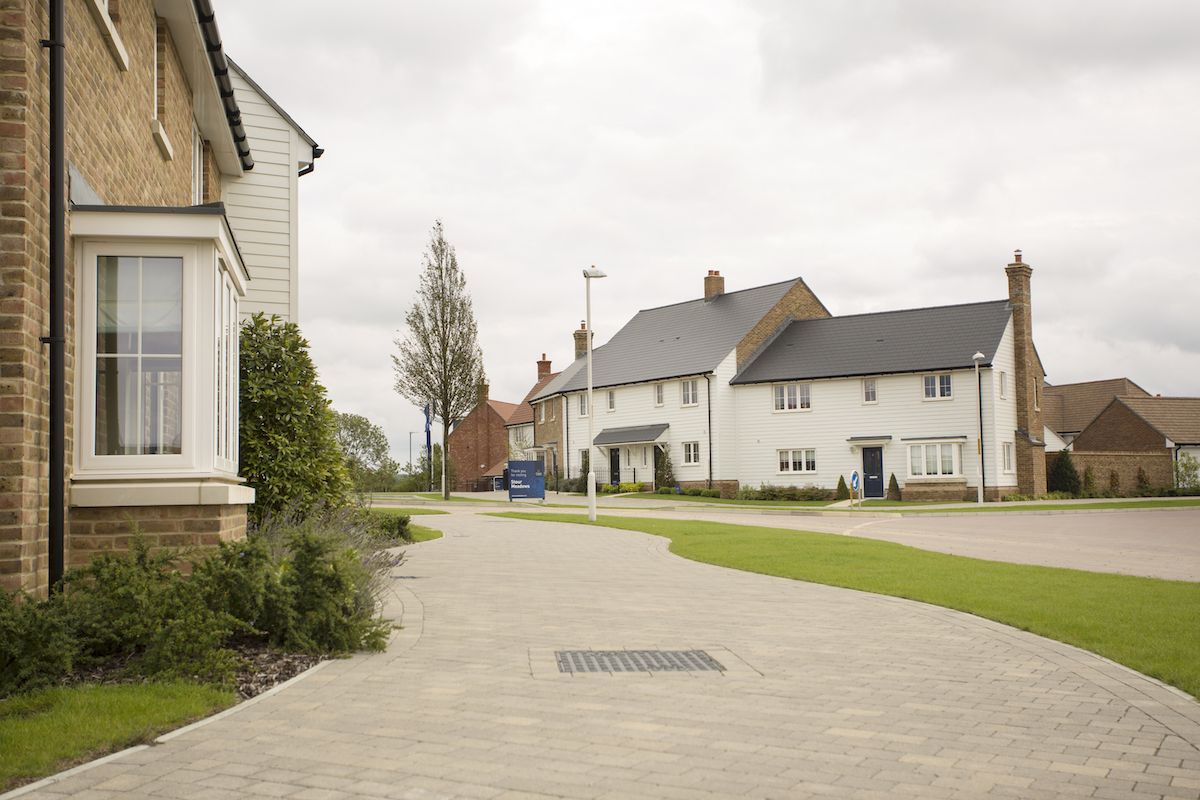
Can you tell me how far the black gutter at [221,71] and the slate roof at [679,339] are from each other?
31.9 meters

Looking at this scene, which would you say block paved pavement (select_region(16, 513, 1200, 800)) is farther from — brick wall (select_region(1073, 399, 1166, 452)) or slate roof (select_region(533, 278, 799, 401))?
brick wall (select_region(1073, 399, 1166, 452))

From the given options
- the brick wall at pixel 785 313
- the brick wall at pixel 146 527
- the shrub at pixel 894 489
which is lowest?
the shrub at pixel 894 489

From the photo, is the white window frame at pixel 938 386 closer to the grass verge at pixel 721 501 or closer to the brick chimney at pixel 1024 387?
the brick chimney at pixel 1024 387

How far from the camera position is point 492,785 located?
163 inches

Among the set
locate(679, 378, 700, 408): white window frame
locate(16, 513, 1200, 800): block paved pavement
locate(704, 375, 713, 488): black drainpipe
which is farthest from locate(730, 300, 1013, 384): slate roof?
locate(16, 513, 1200, 800): block paved pavement

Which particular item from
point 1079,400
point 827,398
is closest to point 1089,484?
point 827,398

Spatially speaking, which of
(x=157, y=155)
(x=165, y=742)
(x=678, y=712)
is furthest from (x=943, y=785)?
(x=157, y=155)

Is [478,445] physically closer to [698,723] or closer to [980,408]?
[980,408]

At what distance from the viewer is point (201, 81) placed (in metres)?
12.1

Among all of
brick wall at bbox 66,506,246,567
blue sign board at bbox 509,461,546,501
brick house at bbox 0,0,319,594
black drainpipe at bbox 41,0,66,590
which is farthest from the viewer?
blue sign board at bbox 509,461,546,501

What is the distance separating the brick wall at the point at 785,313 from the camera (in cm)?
4591

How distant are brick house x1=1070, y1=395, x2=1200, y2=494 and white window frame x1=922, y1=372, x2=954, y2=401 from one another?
11222 mm

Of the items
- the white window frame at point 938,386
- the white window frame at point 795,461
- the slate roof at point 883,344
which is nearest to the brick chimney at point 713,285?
the slate roof at point 883,344

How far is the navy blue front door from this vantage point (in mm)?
40750
